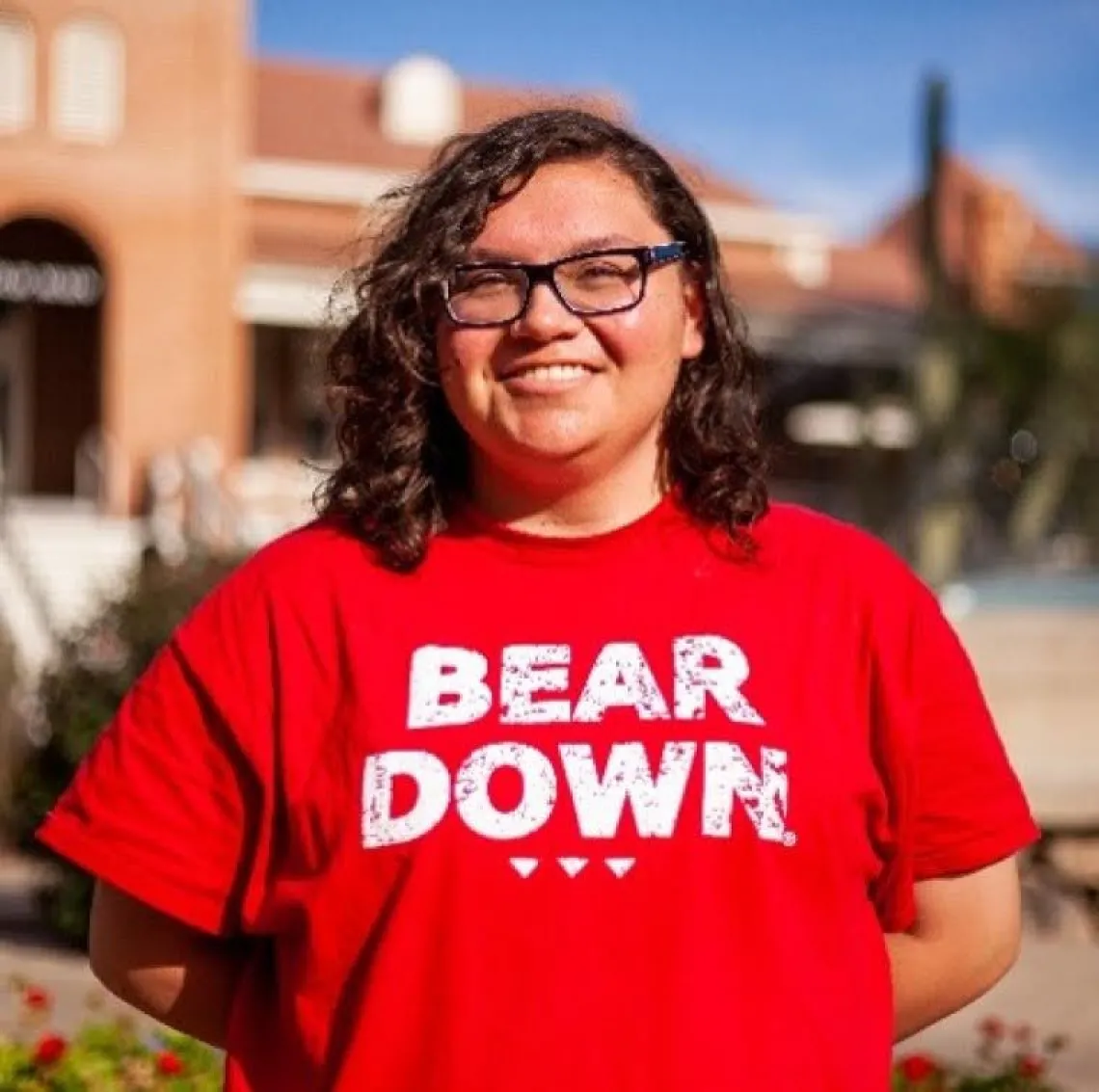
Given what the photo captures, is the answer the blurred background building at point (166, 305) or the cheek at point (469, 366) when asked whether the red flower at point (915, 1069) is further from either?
the blurred background building at point (166, 305)

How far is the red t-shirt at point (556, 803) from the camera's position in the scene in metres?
2.01

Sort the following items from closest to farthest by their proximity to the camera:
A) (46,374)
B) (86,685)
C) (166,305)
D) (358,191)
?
(86,685) → (166,305) → (46,374) → (358,191)

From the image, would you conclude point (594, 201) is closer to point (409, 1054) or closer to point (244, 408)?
point (409, 1054)

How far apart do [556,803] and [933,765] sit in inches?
16.2

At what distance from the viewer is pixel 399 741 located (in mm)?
2064

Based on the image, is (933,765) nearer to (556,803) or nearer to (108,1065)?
(556,803)

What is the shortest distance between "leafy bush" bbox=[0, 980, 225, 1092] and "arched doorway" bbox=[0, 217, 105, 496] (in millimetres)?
21681

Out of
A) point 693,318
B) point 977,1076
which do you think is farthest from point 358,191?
point 693,318

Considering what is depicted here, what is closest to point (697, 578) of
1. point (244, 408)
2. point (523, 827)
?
point (523, 827)

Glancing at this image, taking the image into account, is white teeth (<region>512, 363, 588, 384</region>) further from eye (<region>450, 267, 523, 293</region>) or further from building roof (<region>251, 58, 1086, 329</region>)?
building roof (<region>251, 58, 1086, 329</region>)

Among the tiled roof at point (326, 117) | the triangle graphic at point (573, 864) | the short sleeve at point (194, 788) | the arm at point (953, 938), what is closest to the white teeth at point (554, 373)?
the short sleeve at point (194, 788)

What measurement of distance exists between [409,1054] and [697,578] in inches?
21.1

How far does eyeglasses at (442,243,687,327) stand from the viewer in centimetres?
217

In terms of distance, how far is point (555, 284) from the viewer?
216 centimetres
